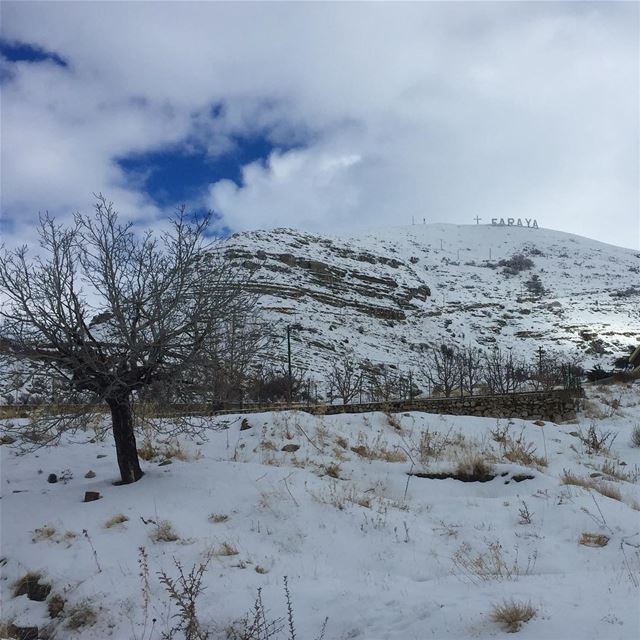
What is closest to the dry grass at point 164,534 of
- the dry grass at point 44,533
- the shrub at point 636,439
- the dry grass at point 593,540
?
the dry grass at point 44,533

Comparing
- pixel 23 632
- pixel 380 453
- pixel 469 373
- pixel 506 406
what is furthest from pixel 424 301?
pixel 23 632

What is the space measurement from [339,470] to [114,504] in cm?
287

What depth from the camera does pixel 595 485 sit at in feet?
18.8

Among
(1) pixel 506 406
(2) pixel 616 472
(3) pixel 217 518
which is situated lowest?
(1) pixel 506 406

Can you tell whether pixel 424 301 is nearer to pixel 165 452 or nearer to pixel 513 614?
pixel 165 452

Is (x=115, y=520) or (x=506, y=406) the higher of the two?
(x=115, y=520)

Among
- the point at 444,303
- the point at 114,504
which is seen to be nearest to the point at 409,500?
the point at 114,504

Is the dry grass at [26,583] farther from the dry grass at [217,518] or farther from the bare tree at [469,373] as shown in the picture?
the bare tree at [469,373]

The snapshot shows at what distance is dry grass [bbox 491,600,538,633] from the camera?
2.85 metres

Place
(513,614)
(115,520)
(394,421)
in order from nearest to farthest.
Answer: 1. (513,614)
2. (115,520)
3. (394,421)

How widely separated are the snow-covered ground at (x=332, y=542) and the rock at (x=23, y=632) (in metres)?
0.12

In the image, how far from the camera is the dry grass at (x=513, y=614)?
2.85 metres

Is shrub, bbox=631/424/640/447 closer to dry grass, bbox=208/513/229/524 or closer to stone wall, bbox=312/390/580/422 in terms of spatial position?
stone wall, bbox=312/390/580/422

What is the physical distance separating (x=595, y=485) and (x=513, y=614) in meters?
3.59
